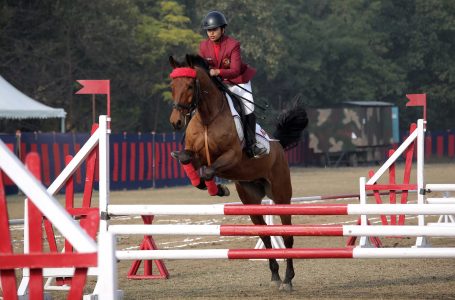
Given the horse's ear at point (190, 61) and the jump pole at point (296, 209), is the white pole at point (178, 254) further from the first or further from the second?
the horse's ear at point (190, 61)

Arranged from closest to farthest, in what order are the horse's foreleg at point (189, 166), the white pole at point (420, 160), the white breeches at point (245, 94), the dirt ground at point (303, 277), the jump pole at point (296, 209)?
the jump pole at point (296, 209), the dirt ground at point (303, 277), the horse's foreleg at point (189, 166), the white breeches at point (245, 94), the white pole at point (420, 160)

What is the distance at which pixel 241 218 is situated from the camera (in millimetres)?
19688

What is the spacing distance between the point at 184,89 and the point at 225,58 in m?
1.13

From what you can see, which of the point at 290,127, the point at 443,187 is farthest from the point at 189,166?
the point at 443,187

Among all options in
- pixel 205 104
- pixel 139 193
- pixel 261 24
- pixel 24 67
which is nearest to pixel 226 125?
pixel 205 104

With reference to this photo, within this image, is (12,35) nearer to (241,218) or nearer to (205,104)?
(241,218)

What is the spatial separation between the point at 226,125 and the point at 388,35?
2200 inches

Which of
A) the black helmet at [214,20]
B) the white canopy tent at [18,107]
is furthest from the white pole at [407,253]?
the white canopy tent at [18,107]

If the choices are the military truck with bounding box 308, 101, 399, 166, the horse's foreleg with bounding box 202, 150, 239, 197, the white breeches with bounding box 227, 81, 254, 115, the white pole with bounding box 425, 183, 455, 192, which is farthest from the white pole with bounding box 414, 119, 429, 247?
the military truck with bounding box 308, 101, 399, 166

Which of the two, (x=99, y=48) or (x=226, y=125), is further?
(x=99, y=48)

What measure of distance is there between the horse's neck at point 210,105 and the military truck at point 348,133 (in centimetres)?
3846

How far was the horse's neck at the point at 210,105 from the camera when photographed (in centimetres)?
1012

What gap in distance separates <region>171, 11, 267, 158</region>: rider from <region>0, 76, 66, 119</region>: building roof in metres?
17.9

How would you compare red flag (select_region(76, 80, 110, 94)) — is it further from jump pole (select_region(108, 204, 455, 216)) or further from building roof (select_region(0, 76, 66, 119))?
building roof (select_region(0, 76, 66, 119))
